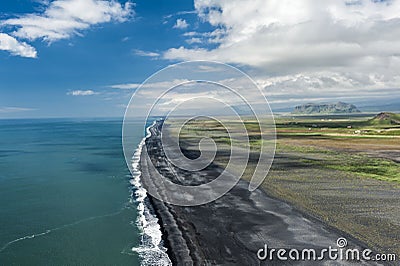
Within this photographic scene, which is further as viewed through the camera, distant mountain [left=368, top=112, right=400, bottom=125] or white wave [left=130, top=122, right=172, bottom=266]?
distant mountain [left=368, top=112, right=400, bottom=125]

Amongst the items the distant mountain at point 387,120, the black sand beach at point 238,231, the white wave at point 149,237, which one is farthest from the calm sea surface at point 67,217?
the distant mountain at point 387,120

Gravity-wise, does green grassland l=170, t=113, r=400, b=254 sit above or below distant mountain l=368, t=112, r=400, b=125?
below

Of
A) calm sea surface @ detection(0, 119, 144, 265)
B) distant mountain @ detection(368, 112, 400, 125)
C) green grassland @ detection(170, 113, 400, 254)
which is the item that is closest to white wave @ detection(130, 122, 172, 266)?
calm sea surface @ detection(0, 119, 144, 265)

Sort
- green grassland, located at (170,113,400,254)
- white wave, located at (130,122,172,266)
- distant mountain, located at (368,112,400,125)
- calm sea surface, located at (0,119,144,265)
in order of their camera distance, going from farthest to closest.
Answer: distant mountain, located at (368,112,400,125) → green grassland, located at (170,113,400,254) → calm sea surface, located at (0,119,144,265) → white wave, located at (130,122,172,266)

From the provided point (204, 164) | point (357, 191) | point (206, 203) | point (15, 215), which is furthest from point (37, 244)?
point (204, 164)

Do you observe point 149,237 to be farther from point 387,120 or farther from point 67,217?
point 387,120

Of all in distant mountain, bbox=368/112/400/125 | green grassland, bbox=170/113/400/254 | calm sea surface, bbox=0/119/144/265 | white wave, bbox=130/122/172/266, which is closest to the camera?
white wave, bbox=130/122/172/266

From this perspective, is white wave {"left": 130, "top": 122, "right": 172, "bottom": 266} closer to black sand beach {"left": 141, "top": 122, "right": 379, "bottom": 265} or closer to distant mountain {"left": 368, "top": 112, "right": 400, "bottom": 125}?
black sand beach {"left": 141, "top": 122, "right": 379, "bottom": 265}

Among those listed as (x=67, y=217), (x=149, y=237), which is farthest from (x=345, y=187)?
(x=67, y=217)

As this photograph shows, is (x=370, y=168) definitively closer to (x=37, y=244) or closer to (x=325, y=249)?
(x=325, y=249)
